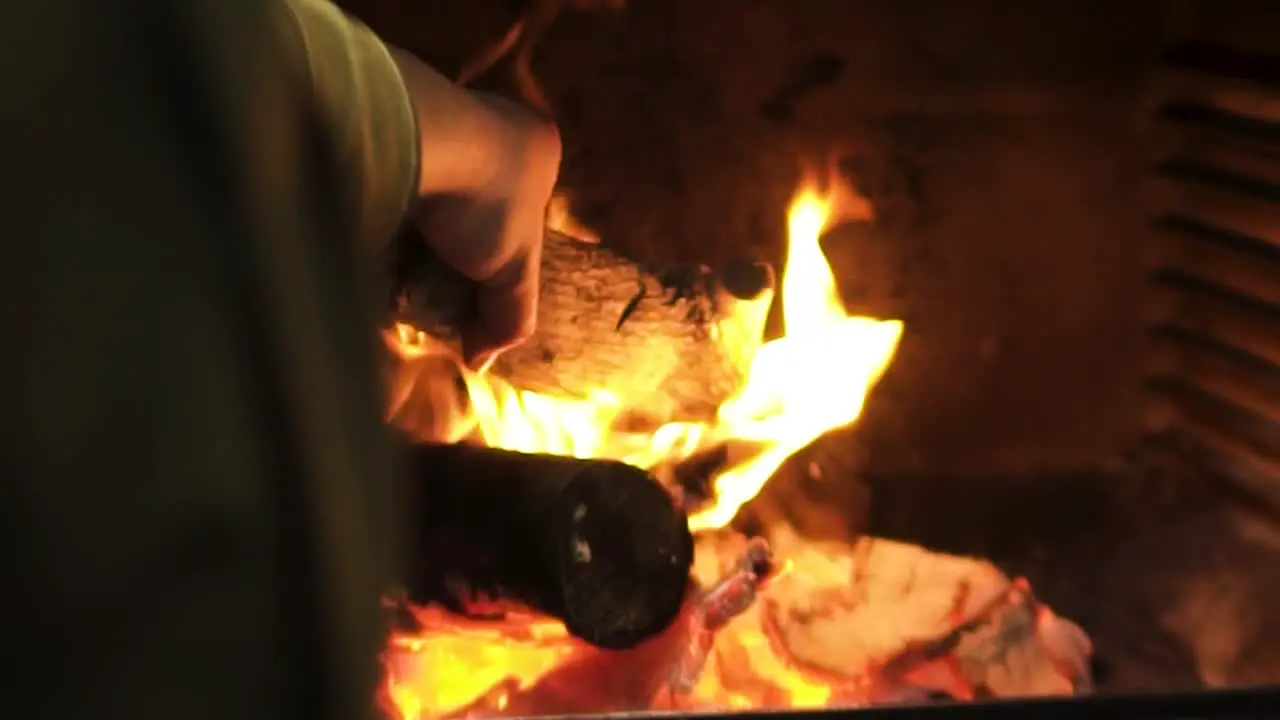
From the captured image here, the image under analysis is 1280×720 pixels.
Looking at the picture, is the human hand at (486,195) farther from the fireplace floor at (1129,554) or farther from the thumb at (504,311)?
the fireplace floor at (1129,554)

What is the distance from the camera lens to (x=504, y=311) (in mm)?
952

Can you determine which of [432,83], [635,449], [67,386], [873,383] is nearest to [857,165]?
[873,383]

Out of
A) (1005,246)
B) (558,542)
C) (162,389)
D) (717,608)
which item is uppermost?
(162,389)

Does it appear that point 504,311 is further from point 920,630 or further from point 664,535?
point 920,630

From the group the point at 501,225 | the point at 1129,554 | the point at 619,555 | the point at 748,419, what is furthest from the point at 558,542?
the point at 1129,554

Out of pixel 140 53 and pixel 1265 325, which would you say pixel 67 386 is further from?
pixel 1265 325

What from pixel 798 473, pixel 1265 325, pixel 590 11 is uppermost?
pixel 590 11

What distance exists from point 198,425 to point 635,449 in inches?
30.2

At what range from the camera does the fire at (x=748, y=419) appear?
94 cm

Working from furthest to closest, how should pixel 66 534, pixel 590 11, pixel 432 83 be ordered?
1. pixel 590 11
2. pixel 432 83
3. pixel 66 534

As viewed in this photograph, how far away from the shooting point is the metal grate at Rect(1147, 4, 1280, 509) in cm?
104

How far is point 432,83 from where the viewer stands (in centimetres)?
71

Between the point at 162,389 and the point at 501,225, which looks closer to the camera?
the point at 162,389

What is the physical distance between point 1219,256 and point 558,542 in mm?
623
